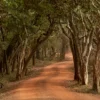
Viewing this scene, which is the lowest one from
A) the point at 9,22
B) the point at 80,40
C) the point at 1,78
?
the point at 1,78

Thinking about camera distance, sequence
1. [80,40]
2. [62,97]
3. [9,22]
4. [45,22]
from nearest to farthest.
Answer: [62,97] < [9,22] < [80,40] < [45,22]

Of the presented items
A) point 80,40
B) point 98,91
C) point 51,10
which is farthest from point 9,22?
point 98,91

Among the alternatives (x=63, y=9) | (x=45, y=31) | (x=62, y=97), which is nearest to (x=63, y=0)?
(x=63, y=9)

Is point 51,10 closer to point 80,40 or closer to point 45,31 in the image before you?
point 80,40

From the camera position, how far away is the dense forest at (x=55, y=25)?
18.2m

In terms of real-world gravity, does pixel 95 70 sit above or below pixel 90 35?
below

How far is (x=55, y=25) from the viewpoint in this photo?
30.2 m

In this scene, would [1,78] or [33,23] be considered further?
[1,78]

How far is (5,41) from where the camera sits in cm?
3338

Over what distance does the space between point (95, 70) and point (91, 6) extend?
532cm

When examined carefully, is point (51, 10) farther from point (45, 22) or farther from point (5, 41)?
point (5, 41)

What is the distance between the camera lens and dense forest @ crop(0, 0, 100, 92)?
18234 millimetres

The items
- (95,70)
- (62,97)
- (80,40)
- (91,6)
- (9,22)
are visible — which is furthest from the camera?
(80,40)

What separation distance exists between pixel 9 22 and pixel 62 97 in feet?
33.4
